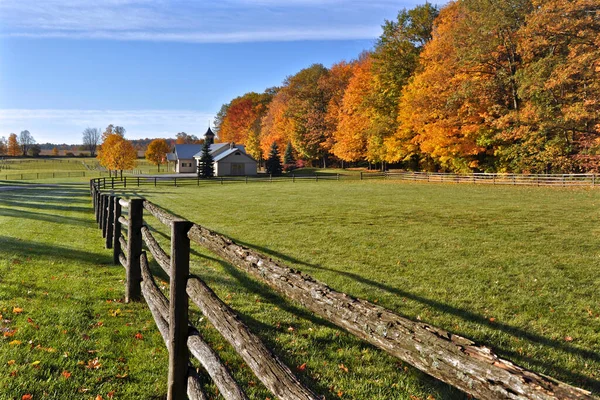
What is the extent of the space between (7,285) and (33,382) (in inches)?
146

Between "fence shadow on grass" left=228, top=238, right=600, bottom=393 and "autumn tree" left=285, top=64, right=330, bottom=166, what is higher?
"autumn tree" left=285, top=64, right=330, bottom=166

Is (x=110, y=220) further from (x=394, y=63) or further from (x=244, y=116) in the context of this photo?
(x=244, y=116)

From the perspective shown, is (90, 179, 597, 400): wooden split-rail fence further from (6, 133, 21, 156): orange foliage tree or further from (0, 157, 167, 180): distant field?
(6, 133, 21, 156): orange foliage tree

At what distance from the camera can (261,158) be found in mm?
90312

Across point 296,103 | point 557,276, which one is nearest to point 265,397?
point 557,276

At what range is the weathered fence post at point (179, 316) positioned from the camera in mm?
3330

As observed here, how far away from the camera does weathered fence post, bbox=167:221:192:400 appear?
10.9ft

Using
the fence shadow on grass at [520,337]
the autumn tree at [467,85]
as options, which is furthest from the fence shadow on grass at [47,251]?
the autumn tree at [467,85]

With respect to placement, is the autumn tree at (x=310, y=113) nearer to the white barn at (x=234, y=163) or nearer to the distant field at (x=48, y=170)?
the white barn at (x=234, y=163)

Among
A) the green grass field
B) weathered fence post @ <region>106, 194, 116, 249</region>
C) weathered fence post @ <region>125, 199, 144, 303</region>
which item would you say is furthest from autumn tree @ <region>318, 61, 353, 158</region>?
weathered fence post @ <region>125, 199, 144, 303</region>

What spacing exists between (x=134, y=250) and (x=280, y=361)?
432cm

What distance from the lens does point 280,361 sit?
94.5 inches

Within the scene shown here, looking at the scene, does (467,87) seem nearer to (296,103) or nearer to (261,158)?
(296,103)

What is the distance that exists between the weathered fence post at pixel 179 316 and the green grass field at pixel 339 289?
63cm
